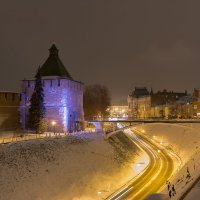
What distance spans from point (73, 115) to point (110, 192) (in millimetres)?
22035

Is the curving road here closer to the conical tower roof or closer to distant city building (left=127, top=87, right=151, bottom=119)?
the conical tower roof

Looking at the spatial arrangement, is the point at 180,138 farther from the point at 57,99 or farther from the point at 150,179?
the point at 150,179

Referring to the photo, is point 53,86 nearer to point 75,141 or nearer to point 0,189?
point 75,141

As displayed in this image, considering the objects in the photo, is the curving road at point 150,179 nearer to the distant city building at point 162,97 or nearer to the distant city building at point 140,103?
the distant city building at point 162,97

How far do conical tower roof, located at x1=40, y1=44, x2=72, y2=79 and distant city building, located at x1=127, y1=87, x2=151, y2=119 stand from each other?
73.1m

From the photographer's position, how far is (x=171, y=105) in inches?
4038

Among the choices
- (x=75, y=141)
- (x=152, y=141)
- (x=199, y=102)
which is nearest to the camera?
(x=75, y=141)

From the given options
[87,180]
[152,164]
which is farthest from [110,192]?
[152,164]

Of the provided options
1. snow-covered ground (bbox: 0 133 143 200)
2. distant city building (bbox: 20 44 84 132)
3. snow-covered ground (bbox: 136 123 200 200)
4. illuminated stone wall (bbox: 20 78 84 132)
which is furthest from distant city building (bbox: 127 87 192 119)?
snow-covered ground (bbox: 0 133 143 200)

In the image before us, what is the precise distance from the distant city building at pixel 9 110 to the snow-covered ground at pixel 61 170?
8530mm

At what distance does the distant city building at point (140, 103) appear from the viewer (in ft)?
415

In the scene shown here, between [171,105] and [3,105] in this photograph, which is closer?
[3,105]

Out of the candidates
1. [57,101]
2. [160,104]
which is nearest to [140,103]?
[160,104]

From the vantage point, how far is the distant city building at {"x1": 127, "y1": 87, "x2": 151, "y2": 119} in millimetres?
126375
